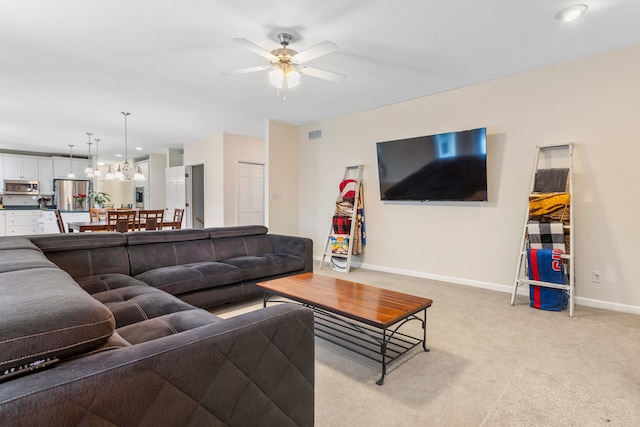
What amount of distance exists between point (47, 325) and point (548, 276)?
3.90 m

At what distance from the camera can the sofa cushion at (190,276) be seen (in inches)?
109

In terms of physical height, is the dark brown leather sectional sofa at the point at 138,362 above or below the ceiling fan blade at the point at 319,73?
below

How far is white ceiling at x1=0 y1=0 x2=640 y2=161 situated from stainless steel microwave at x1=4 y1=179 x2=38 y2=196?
4403 millimetres

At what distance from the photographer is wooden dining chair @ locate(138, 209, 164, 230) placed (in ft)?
Result: 16.7

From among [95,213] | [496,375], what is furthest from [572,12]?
[95,213]

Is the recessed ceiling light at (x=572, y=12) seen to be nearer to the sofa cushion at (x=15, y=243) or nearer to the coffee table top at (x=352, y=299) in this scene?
the coffee table top at (x=352, y=299)

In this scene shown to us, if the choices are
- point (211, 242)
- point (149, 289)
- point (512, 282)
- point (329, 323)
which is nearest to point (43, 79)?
point (211, 242)

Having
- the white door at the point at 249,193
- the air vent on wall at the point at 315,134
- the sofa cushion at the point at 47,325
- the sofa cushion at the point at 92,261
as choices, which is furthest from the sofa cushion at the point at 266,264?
the white door at the point at 249,193

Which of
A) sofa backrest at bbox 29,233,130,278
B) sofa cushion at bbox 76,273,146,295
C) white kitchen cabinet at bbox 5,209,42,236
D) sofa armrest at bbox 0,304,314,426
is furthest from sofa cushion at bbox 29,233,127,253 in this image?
white kitchen cabinet at bbox 5,209,42,236

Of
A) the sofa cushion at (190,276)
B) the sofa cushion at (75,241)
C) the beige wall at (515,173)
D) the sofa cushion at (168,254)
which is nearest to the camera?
the sofa cushion at (75,241)

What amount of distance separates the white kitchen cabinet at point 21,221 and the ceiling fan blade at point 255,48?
8427 millimetres

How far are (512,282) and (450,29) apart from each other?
9.52 feet

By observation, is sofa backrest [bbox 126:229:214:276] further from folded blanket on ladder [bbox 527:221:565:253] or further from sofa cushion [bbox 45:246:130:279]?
folded blanket on ladder [bbox 527:221:565:253]

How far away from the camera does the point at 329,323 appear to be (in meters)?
2.96
